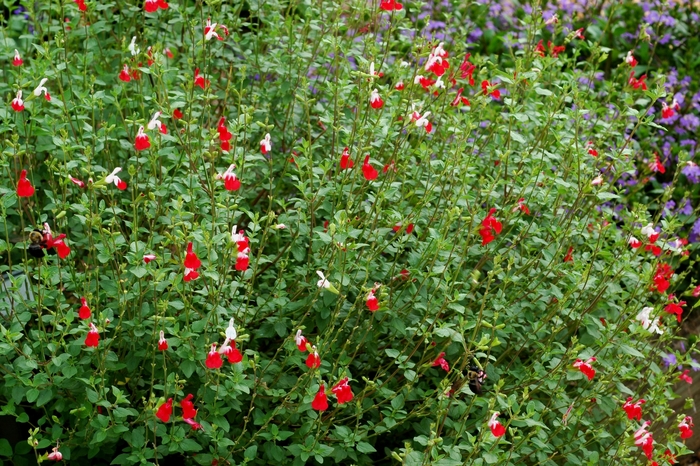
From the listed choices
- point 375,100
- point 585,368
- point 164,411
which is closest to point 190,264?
point 164,411

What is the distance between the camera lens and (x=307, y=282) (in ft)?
9.83

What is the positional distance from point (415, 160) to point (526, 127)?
0.62 metres

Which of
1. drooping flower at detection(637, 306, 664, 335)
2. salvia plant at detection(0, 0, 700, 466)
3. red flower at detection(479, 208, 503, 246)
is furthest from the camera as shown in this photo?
drooping flower at detection(637, 306, 664, 335)

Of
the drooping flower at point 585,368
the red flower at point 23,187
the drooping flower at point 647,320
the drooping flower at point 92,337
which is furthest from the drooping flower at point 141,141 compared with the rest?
the drooping flower at point 647,320

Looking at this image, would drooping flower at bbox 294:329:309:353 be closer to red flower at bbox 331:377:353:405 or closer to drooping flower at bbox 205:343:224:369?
red flower at bbox 331:377:353:405

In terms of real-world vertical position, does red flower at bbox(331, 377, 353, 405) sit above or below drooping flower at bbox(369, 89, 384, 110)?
below

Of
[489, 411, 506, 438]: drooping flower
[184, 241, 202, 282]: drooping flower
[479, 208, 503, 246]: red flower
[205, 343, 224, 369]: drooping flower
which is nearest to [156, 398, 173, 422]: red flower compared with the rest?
[205, 343, 224, 369]: drooping flower

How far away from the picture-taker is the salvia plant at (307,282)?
8.73 ft

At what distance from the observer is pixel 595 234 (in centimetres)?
382

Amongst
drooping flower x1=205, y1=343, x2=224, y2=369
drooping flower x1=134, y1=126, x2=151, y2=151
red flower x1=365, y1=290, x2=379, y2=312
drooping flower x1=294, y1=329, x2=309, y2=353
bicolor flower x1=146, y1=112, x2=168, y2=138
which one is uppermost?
bicolor flower x1=146, y1=112, x2=168, y2=138

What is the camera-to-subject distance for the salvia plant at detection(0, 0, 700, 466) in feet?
8.73

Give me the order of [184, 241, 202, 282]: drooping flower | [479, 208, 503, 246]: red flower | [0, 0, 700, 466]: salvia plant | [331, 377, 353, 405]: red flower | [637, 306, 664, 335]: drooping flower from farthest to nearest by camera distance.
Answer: [637, 306, 664, 335]: drooping flower, [479, 208, 503, 246]: red flower, [0, 0, 700, 466]: salvia plant, [331, 377, 353, 405]: red flower, [184, 241, 202, 282]: drooping flower

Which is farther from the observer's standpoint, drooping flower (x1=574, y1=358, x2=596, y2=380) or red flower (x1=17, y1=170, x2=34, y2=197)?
drooping flower (x1=574, y1=358, x2=596, y2=380)

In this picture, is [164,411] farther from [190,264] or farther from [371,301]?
[371,301]
